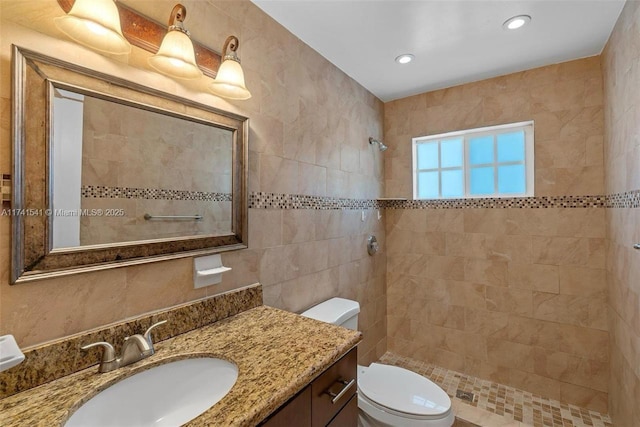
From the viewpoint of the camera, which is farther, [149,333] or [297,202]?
[297,202]

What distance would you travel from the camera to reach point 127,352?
0.90 metres

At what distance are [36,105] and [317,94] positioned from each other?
4.59 feet

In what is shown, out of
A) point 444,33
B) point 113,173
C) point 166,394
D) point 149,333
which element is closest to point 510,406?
A: point 166,394

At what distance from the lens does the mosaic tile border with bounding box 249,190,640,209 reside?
149cm

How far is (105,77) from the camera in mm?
936

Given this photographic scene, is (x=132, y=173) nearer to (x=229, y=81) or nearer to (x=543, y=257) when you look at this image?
(x=229, y=81)

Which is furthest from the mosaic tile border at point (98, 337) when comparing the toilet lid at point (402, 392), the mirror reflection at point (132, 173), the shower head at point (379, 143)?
the shower head at point (379, 143)

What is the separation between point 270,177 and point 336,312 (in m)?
0.87

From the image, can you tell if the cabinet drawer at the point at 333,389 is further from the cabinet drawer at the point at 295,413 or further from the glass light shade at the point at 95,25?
the glass light shade at the point at 95,25

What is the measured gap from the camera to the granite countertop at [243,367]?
680 mm

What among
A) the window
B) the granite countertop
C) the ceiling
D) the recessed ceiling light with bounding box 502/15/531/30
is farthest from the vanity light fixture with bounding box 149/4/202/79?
the window

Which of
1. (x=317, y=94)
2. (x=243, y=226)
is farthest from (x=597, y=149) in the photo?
(x=243, y=226)

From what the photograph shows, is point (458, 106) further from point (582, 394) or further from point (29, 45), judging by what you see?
point (29, 45)

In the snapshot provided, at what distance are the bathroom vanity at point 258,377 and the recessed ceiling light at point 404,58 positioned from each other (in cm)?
176
